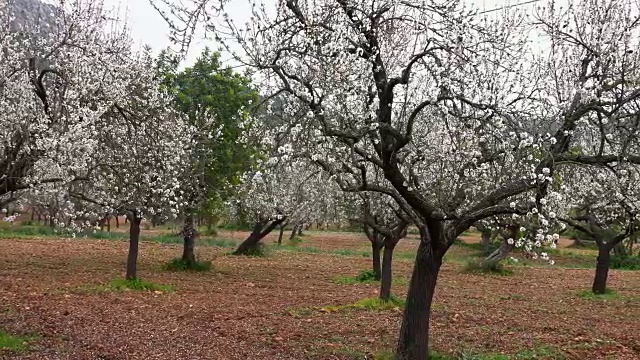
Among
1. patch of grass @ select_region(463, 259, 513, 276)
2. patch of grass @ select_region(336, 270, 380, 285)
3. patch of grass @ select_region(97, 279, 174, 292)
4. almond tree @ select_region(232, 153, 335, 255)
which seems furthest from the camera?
patch of grass @ select_region(463, 259, 513, 276)

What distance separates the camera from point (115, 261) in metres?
21.8

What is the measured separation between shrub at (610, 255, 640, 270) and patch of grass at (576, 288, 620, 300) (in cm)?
1264

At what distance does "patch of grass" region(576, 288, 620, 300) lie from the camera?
18.2m

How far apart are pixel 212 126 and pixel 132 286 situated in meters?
6.57

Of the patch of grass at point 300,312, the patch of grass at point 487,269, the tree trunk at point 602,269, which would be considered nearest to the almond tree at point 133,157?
the patch of grass at point 300,312

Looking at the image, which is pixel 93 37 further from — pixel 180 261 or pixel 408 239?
pixel 408 239

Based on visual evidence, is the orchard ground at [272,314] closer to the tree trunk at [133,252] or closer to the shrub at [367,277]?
the shrub at [367,277]

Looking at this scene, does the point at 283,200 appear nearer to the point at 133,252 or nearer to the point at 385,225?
the point at 133,252

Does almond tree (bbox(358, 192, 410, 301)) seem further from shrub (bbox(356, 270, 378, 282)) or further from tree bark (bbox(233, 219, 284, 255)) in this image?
tree bark (bbox(233, 219, 284, 255))

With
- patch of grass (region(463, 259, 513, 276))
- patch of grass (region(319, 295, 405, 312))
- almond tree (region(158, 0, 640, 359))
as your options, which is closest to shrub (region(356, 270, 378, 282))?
patch of grass (region(319, 295, 405, 312))

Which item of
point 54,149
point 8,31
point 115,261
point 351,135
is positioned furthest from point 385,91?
point 115,261

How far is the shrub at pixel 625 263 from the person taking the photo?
31.0 m

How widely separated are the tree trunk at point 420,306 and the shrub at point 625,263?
85.8 ft

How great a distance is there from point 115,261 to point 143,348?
43.7ft
